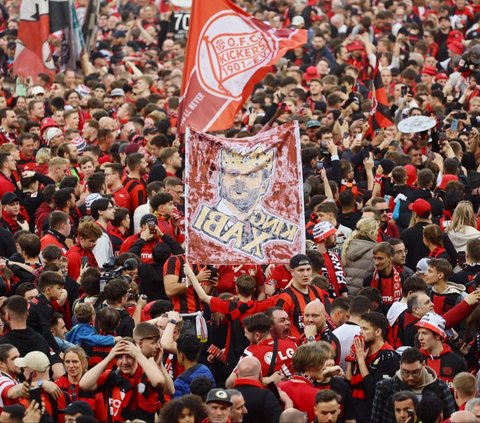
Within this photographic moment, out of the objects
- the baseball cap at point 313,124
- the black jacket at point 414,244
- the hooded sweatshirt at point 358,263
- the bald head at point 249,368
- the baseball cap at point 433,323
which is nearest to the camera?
the bald head at point 249,368

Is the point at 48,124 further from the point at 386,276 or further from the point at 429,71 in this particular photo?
the point at 386,276

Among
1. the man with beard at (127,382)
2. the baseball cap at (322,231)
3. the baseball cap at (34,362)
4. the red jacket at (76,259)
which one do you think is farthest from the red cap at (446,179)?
the baseball cap at (34,362)

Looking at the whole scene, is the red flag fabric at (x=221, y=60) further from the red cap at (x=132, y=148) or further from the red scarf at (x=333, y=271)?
the red scarf at (x=333, y=271)

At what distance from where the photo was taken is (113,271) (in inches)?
508

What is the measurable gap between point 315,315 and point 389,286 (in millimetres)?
2190

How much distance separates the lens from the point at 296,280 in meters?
12.6

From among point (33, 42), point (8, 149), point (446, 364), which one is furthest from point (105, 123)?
point (446, 364)

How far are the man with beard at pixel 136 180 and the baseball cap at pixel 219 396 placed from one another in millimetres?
7028

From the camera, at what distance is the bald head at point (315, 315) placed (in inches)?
462

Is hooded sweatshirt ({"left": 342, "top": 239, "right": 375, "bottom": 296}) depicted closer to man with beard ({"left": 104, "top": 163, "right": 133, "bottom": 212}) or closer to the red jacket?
the red jacket

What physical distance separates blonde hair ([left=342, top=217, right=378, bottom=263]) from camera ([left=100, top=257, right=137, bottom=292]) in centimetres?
227

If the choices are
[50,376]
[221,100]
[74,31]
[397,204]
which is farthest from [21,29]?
[50,376]

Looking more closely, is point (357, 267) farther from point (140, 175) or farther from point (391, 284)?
point (140, 175)

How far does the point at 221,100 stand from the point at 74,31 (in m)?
8.08
